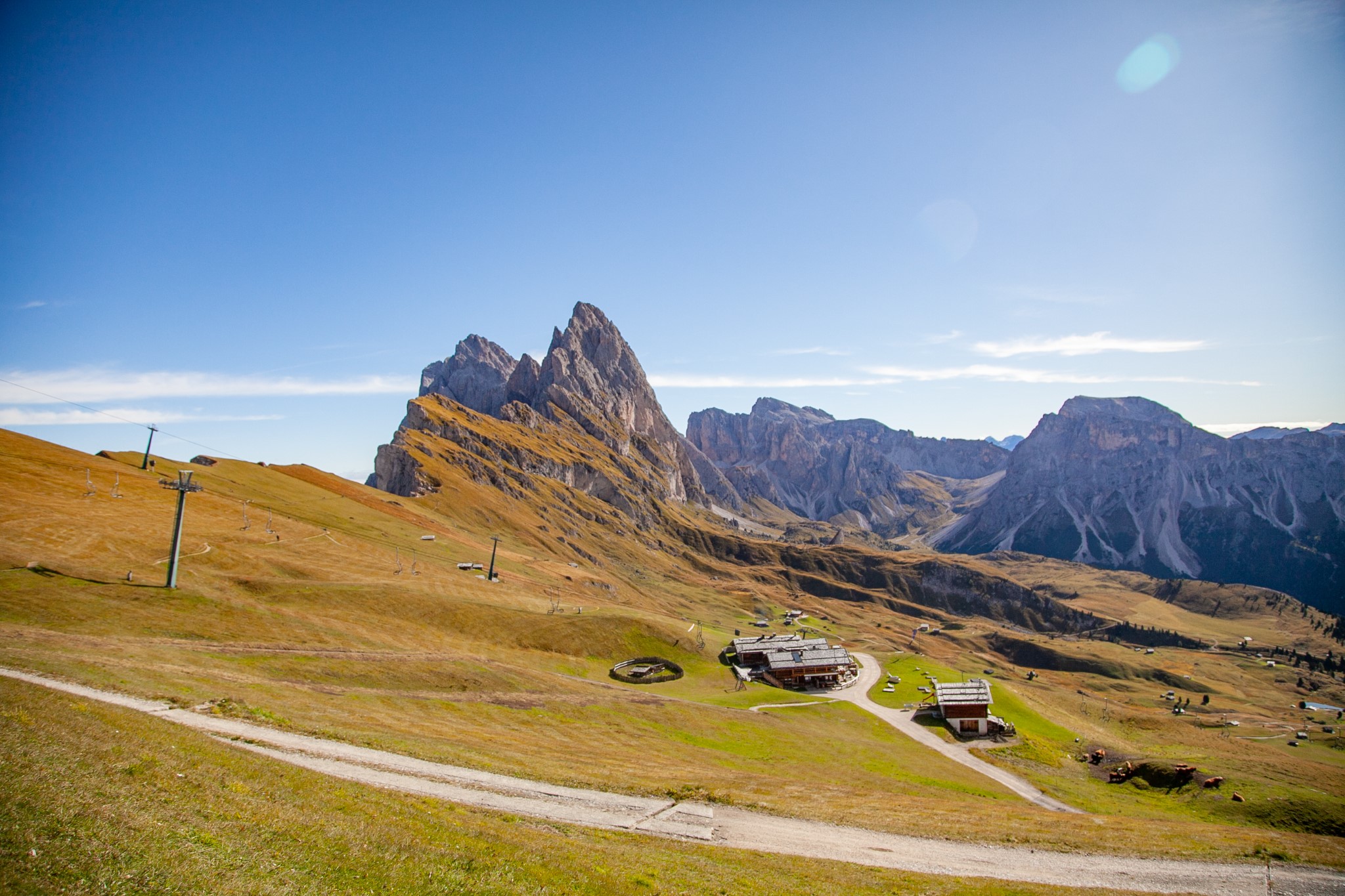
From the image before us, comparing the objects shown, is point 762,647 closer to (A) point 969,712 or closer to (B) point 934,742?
(A) point 969,712

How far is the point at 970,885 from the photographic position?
102 feet

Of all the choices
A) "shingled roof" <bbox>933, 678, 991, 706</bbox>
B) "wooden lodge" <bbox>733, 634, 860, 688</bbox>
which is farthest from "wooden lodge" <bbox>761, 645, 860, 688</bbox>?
"shingled roof" <bbox>933, 678, 991, 706</bbox>

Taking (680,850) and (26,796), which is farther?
(680,850)

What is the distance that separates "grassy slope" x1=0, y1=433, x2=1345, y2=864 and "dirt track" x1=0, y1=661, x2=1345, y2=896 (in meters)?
2.05

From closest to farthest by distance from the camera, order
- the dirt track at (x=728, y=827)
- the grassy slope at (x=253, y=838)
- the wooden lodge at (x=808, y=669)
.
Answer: the grassy slope at (x=253, y=838), the dirt track at (x=728, y=827), the wooden lodge at (x=808, y=669)

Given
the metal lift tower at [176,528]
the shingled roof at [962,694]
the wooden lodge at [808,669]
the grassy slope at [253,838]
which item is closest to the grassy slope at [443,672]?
the metal lift tower at [176,528]

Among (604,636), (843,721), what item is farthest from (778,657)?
(604,636)

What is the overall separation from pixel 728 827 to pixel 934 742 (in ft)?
190

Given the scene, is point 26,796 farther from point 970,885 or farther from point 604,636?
point 604,636

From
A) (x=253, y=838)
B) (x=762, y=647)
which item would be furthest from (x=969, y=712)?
(x=253, y=838)

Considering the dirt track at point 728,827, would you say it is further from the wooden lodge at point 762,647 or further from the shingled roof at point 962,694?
the wooden lodge at point 762,647

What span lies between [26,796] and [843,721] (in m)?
83.7

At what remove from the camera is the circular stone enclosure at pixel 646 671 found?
8488cm

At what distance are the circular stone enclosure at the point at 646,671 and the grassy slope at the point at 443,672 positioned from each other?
94.9 inches
